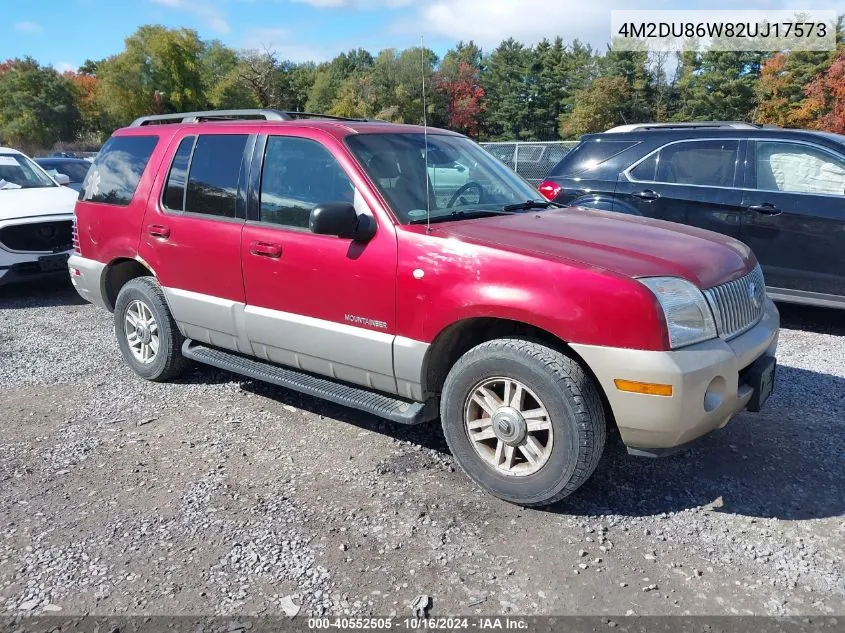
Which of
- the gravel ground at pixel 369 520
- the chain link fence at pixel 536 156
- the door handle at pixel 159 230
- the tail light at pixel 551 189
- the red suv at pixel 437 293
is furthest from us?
the chain link fence at pixel 536 156

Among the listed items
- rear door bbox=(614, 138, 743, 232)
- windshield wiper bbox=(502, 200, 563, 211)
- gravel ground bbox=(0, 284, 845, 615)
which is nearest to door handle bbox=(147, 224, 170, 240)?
gravel ground bbox=(0, 284, 845, 615)

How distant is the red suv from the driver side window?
0.01 metres

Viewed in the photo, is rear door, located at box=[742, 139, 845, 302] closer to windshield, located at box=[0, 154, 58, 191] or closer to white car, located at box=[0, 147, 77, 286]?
white car, located at box=[0, 147, 77, 286]

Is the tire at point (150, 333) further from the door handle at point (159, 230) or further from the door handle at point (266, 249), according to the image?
the door handle at point (266, 249)

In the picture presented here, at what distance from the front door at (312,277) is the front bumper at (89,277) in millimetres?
1797

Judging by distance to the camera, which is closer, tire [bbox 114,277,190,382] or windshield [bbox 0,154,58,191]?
tire [bbox 114,277,190,382]

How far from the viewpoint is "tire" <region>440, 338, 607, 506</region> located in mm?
3137

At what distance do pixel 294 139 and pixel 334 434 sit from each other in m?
1.87

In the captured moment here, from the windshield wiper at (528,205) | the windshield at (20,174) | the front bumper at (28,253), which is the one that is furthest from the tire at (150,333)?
the windshield at (20,174)

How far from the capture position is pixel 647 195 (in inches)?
273

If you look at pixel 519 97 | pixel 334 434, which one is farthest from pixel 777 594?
pixel 519 97

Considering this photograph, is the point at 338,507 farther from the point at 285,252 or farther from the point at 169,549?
the point at 285,252

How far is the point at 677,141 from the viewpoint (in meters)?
6.94

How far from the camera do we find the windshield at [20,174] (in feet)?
29.3
